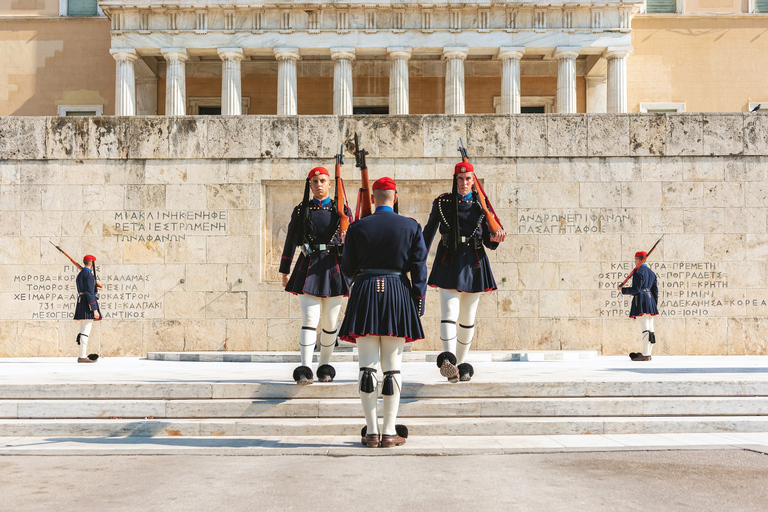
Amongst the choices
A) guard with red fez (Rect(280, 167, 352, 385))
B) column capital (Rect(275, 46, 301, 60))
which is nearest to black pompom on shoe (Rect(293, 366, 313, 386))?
guard with red fez (Rect(280, 167, 352, 385))

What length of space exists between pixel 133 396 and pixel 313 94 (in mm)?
41052

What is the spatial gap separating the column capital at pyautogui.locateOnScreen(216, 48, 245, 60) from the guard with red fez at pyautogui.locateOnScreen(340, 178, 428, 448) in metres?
38.9

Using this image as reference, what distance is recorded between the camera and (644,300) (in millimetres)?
14430

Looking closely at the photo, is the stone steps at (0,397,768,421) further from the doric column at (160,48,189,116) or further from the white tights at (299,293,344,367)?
the doric column at (160,48,189,116)

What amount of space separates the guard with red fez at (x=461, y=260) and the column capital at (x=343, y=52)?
36.5 metres

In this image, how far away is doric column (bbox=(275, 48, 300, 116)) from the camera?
43.9m

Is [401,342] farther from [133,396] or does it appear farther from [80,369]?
[80,369]

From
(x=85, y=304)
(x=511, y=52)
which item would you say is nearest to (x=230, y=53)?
(x=511, y=52)

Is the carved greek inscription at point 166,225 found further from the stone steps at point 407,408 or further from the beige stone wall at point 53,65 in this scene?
the beige stone wall at point 53,65

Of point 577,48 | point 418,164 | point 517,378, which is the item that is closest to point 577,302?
point 418,164

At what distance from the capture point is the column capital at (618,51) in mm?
44188

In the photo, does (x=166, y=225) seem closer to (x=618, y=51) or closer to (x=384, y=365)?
(x=384, y=365)

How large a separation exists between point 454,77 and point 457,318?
36.5 metres

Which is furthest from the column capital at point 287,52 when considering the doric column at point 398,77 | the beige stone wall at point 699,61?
the beige stone wall at point 699,61
